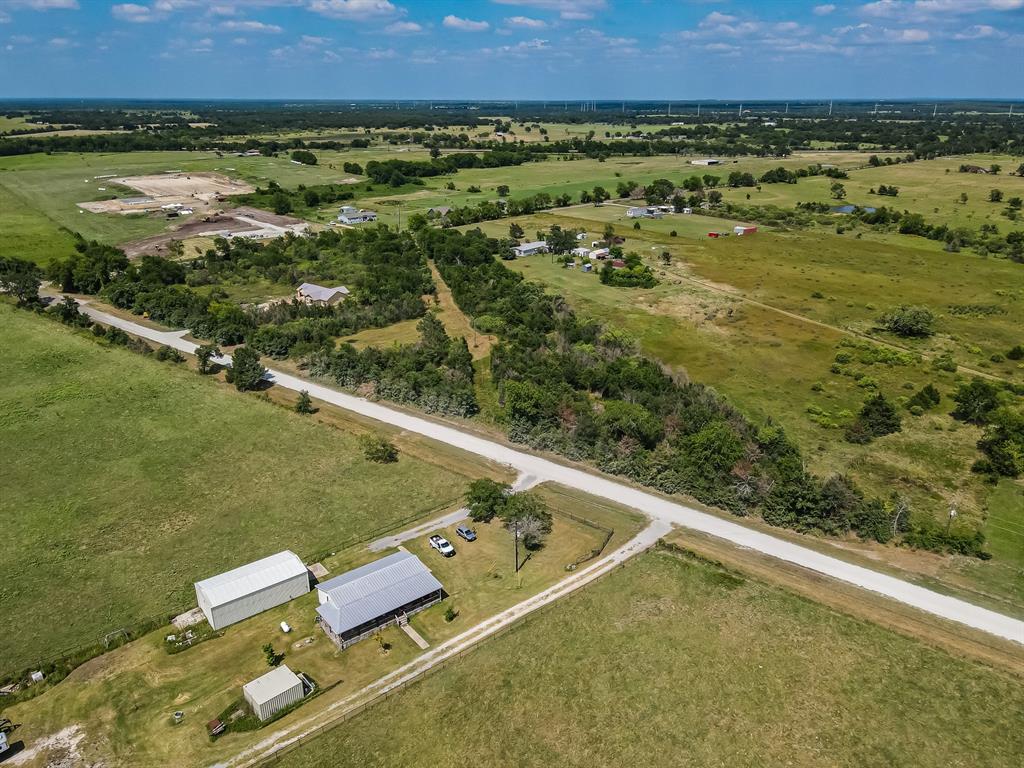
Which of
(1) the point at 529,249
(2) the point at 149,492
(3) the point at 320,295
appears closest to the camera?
(2) the point at 149,492

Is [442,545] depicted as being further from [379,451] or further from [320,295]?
[320,295]

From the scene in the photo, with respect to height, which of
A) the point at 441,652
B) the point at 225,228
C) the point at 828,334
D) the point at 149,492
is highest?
the point at 225,228

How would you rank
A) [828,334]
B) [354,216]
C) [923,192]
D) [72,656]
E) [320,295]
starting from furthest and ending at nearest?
1. [923,192]
2. [354,216]
3. [320,295]
4. [828,334]
5. [72,656]

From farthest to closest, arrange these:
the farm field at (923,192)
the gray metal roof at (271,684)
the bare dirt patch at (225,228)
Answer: the farm field at (923,192)
the bare dirt patch at (225,228)
the gray metal roof at (271,684)

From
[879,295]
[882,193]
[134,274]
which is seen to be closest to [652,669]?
[879,295]

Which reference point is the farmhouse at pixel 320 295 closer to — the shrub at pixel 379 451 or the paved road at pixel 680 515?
the paved road at pixel 680 515

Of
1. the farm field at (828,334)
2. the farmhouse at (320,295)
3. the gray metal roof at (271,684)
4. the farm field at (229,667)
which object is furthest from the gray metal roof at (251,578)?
the farmhouse at (320,295)

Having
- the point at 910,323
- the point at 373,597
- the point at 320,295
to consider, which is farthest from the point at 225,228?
the point at 910,323
